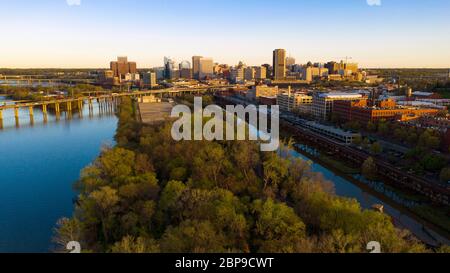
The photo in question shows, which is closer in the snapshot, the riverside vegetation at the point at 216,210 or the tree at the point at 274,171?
the riverside vegetation at the point at 216,210

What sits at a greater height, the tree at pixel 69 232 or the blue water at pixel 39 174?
the tree at pixel 69 232

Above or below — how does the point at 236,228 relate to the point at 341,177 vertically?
above

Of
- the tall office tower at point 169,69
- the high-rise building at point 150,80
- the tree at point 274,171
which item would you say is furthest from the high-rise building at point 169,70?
the tree at point 274,171

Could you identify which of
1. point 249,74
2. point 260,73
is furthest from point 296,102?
point 260,73

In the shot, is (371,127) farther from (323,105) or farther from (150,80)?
(150,80)

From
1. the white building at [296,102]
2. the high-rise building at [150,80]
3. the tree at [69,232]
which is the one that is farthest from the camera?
the high-rise building at [150,80]

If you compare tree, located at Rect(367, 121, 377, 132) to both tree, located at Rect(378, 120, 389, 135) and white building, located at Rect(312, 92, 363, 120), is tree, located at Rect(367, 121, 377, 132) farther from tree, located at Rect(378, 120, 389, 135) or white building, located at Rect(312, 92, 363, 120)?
white building, located at Rect(312, 92, 363, 120)

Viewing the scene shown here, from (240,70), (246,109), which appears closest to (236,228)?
(246,109)

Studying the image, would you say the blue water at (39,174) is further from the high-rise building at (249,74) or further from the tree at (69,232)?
the high-rise building at (249,74)
